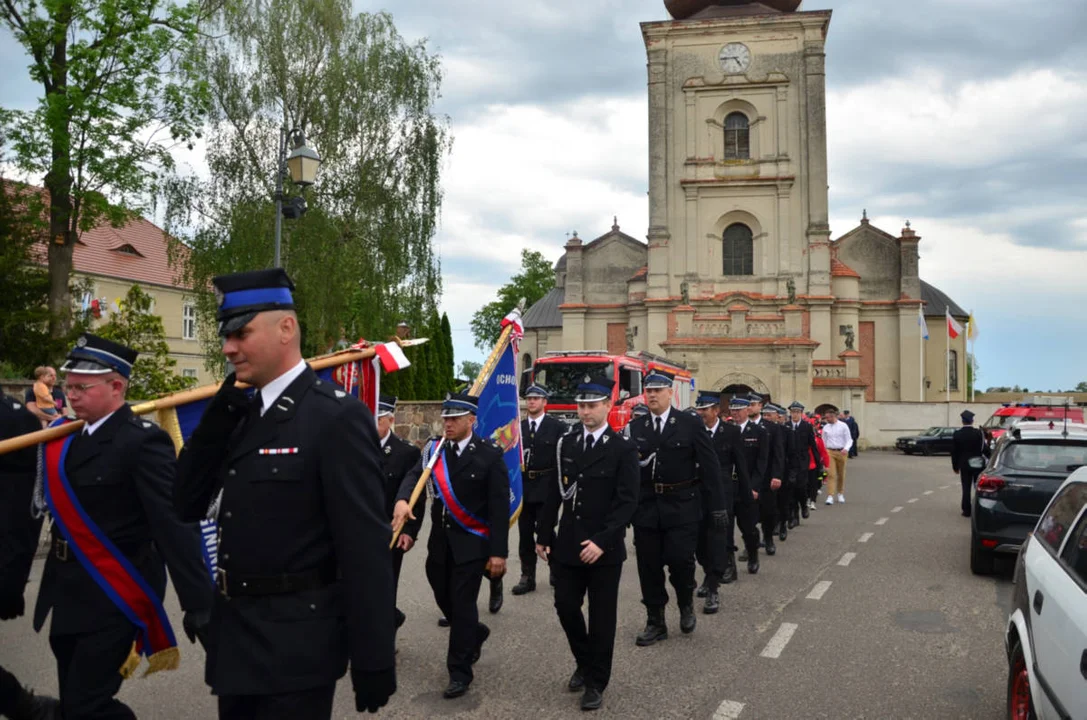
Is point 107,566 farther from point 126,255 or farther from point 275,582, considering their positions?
point 126,255

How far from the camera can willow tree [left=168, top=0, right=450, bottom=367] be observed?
79.4ft

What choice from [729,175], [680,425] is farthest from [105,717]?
[729,175]

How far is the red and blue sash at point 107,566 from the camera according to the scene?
3.76 m

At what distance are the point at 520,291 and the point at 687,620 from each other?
222 ft

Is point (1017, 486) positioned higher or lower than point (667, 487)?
lower

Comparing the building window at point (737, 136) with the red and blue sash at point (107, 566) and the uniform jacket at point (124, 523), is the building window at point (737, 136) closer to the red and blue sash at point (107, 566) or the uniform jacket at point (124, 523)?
the uniform jacket at point (124, 523)

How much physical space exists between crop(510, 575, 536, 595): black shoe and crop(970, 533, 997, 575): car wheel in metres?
4.73

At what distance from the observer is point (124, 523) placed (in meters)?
3.86

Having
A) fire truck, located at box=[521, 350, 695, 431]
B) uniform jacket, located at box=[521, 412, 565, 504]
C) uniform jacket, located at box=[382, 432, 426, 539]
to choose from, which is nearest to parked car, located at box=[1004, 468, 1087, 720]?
uniform jacket, located at box=[382, 432, 426, 539]

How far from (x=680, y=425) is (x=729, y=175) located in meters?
39.9

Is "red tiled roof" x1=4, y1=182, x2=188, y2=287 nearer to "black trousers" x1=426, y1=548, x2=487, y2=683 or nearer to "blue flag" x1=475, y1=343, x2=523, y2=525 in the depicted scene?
"blue flag" x1=475, y1=343, x2=523, y2=525

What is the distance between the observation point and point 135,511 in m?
3.91

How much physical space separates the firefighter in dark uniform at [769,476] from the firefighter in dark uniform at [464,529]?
5641 mm

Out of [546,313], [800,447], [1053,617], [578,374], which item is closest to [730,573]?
[800,447]
